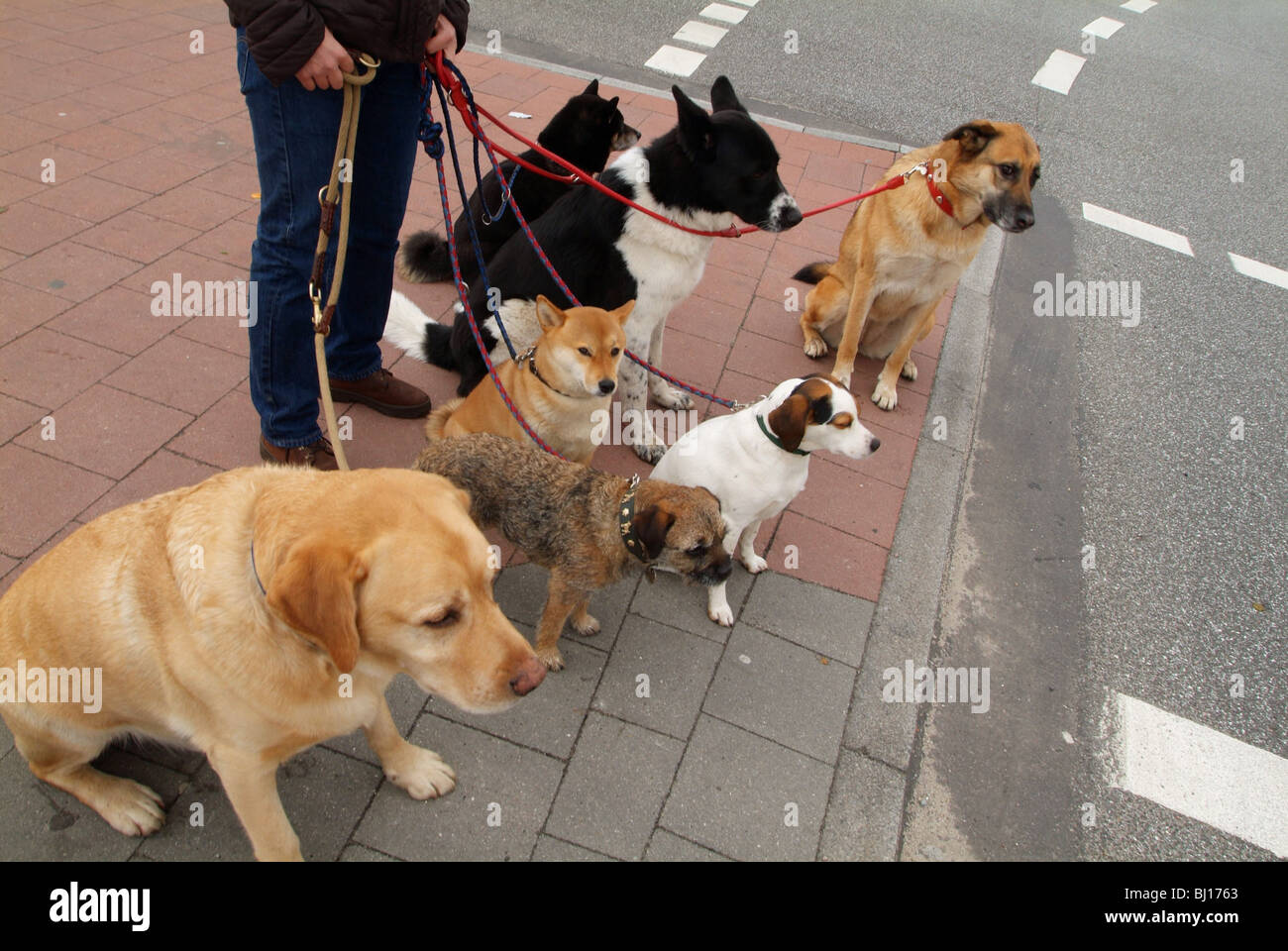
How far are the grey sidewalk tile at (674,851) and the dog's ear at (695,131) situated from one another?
308cm

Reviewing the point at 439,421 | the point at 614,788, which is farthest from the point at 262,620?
the point at 439,421

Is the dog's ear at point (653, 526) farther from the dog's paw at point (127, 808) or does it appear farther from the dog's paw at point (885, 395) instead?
the dog's paw at point (885, 395)

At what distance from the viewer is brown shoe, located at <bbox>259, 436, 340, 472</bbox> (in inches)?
137

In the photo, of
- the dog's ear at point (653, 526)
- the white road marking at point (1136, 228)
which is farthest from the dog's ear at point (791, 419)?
the white road marking at point (1136, 228)

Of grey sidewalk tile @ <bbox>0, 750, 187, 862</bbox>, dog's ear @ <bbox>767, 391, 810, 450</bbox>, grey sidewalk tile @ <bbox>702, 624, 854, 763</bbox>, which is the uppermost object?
dog's ear @ <bbox>767, 391, 810, 450</bbox>

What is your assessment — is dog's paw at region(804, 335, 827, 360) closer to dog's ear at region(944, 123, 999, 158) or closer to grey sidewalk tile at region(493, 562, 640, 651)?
dog's ear at region(944, 123, 999, 158)

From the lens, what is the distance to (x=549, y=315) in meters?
3.43

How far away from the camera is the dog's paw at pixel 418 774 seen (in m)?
2.58

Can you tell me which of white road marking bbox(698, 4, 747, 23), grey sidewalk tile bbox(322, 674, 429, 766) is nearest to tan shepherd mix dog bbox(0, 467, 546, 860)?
grey sidewalk tile bbox(322, 674, 429, 766)

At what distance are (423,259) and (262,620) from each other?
376 cm

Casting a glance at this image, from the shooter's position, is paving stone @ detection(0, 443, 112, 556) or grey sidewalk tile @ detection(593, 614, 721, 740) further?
paving stone @ detection(0, 443, 112, 556)

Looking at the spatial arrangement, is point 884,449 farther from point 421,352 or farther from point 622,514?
point 421,352

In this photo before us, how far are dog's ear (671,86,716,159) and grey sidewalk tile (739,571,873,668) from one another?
6.96 ft
